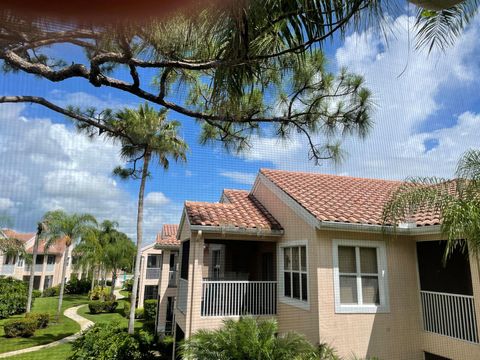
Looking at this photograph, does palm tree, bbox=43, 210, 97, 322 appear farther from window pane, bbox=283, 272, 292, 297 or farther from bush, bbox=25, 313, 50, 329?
window pane, bbox=283, 272, 292, 297

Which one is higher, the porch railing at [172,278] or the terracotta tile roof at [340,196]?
the terracotta tile roof at [340,196]

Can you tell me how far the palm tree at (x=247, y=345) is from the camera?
3603 millimetres

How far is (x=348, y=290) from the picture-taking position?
4754 mm

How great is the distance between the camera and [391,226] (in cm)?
473

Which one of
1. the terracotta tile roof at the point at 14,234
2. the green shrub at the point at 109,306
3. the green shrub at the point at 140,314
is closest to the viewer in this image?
the terracotta tile roof at the point at 14,234

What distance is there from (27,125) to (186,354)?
2889 mm

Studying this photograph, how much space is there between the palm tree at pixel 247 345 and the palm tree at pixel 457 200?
178 centimetres

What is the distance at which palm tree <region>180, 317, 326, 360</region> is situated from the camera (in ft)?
11.8

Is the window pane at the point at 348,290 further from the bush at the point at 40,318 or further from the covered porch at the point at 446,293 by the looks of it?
the bush at the point at 40,318

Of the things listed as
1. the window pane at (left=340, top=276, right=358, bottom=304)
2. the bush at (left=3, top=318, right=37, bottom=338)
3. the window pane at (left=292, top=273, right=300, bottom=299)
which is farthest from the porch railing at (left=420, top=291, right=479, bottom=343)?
the bush at (left=3, top=318, right=37, bottom=338)

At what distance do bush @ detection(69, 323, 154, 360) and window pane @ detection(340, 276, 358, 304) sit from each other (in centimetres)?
383

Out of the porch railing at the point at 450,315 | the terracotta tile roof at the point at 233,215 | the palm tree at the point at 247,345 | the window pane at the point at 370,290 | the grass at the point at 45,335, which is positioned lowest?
the grass at the point at 45,335

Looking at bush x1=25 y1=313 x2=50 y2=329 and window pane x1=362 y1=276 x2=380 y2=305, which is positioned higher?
window pane x1=362 y1=276 x2=380 y2=305

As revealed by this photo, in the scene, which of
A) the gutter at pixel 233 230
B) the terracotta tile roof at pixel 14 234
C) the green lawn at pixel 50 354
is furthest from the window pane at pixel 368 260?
the green lawn at pixel 50 354
